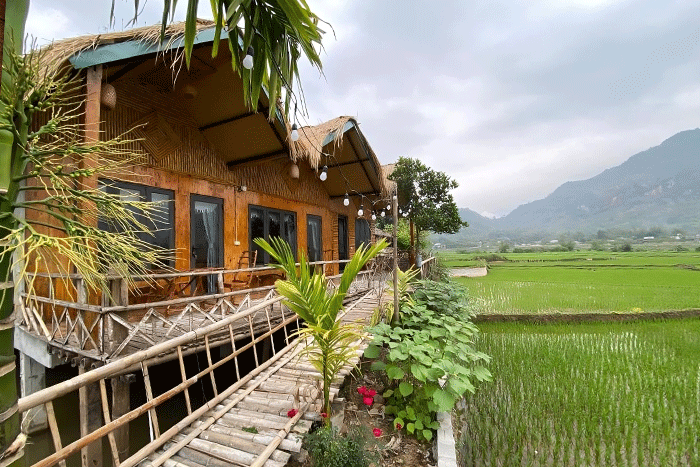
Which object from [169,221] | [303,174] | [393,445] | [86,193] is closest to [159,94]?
[169,221]

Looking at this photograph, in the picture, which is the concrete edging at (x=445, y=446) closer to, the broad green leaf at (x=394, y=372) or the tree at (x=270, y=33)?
the broad green leaf at (x=394, y=372)

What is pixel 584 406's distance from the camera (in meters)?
5.29

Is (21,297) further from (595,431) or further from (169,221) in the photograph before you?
(595,431)

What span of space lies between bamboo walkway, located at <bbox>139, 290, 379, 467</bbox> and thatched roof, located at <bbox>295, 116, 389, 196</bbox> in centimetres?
482

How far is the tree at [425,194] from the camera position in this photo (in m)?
16.9

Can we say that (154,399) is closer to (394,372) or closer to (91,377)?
(91,377)

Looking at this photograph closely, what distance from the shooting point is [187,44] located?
1.44 metres

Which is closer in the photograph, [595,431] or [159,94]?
[595,431]

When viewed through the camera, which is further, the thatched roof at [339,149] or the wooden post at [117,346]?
the thatched roof at [339,149]

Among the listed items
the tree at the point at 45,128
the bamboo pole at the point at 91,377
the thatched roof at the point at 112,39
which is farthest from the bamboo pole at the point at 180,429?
the thatched roof at the point at 112,39

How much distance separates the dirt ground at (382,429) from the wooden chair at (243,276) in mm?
3593

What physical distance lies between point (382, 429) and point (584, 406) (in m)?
3.57

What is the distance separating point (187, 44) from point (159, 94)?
5.87 metres

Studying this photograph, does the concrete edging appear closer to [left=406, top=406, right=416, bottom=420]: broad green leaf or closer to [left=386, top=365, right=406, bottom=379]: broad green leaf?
[left=406, top=406, right=416, bottom=420]: broad green leaf
